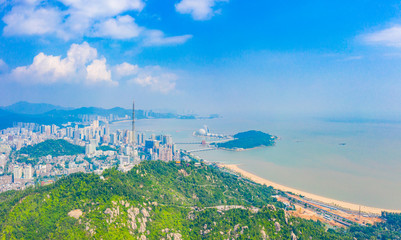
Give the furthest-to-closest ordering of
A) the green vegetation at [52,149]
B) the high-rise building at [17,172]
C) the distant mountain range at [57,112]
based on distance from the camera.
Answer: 1. the distant mountain range at [57,112]
2. the green vegetation at [52,149]
3. the high-rise building at [17,172]

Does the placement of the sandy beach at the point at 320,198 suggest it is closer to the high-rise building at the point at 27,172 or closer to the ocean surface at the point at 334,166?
the ocean surface at the point at 334,166

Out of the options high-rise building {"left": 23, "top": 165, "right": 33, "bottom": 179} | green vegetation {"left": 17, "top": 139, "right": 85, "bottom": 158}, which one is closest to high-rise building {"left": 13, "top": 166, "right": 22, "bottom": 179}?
high-rise building {"left": 23, "top": 165, "right": 33, "bottom": 179}

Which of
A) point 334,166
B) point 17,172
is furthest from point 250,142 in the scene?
point 17,172

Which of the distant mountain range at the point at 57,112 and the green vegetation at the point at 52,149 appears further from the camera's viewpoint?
the distant mountain range at the point at 57,112

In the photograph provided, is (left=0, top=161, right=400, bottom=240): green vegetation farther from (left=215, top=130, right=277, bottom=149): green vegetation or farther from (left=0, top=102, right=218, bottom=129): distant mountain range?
(left=0, top=102, right=218, bottom=129): distant mountain range

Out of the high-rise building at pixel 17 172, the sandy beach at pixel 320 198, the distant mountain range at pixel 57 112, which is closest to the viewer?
the sandy beach at pixel 320 198

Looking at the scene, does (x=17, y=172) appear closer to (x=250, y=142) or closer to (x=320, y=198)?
(x=320, y=198)

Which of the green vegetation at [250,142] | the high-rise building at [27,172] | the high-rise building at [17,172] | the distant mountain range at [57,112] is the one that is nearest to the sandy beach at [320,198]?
the green vegetation at [250,142]
